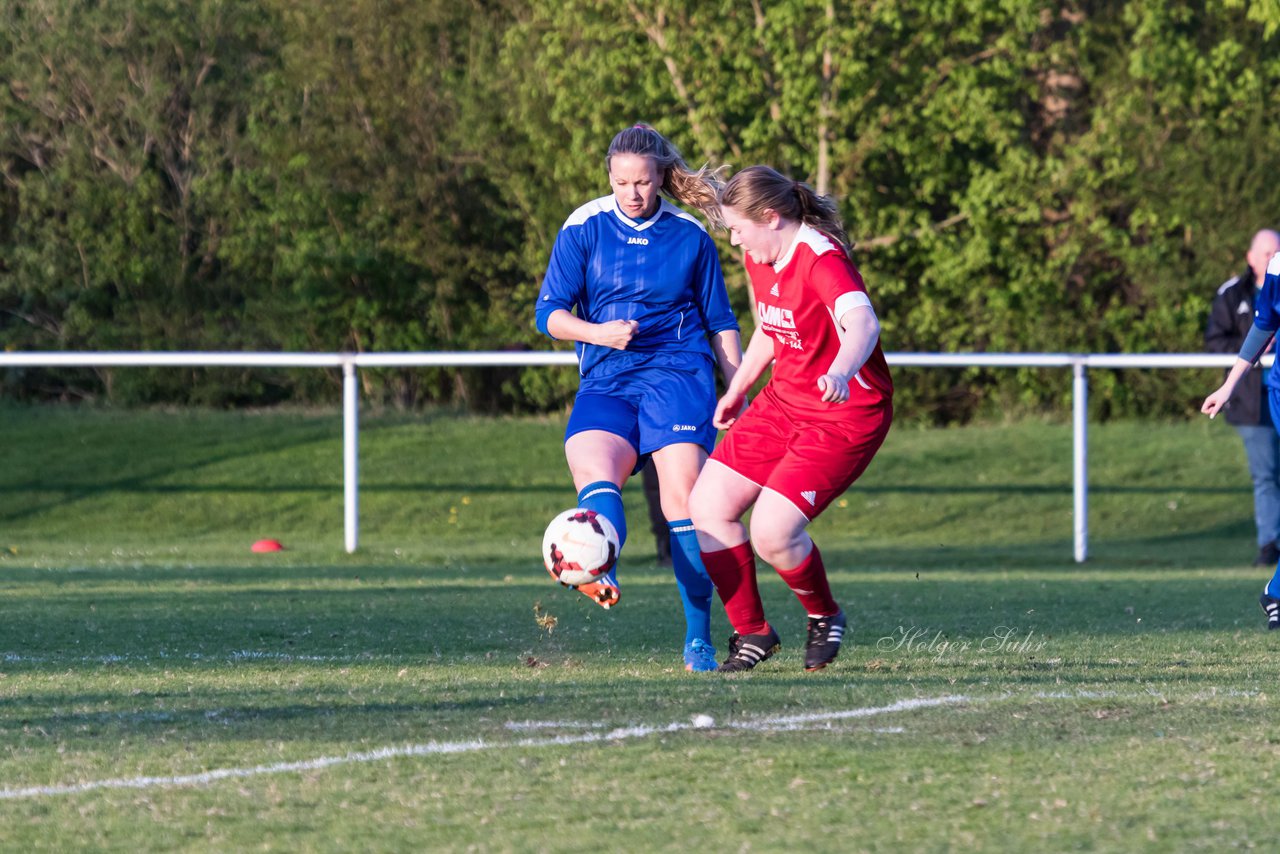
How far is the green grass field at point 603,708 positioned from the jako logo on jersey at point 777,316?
1.11 metres

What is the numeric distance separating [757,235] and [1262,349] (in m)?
2.95

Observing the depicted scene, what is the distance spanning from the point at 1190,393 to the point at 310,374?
11.9 m

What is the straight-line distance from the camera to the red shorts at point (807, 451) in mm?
5570

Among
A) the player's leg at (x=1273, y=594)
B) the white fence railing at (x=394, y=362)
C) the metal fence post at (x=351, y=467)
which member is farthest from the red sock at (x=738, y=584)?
the metal fence post at (x=351, y=467)

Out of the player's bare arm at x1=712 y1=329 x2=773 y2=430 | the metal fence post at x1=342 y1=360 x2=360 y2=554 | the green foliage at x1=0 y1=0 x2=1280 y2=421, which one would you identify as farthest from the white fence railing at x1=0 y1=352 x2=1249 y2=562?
the green foliage at x1=0 y1=0 x2=1280 y2=421

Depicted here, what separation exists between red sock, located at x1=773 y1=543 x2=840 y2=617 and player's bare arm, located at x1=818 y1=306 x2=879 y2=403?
2.24 feet

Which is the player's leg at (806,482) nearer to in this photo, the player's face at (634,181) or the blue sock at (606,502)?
the blue sock at (606,502)

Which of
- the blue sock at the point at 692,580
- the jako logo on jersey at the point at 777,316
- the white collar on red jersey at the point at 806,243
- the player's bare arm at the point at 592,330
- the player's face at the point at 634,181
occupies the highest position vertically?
the player's face at the point at 634,181

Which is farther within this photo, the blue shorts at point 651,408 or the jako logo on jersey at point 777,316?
the blue shorts at point 651,408

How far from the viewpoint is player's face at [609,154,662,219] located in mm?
5941

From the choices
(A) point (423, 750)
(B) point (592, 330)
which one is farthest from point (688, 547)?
(A) point (423, 750)

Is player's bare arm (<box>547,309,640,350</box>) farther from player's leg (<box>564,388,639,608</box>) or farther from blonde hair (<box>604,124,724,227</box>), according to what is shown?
blonde hair (<box>604,124,724,227</box>)

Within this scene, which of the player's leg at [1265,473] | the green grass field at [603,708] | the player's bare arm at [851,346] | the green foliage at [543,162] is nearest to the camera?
the green grass field at [603,708]

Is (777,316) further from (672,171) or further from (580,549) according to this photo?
(580,549)
